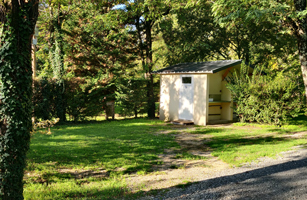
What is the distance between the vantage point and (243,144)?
884 centimetres

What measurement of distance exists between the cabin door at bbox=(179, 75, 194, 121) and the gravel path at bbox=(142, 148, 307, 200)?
320 inches

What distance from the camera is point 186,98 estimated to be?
14.4m

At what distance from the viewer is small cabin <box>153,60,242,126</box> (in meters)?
13.5

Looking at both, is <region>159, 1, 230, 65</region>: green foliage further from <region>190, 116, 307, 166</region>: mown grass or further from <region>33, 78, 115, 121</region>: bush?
<region>190, 116, 307, 166</region>: mown grass

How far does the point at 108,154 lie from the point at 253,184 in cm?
386

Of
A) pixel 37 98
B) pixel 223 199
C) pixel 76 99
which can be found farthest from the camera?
pixel 76 99

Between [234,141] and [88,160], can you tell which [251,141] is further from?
[88,160]

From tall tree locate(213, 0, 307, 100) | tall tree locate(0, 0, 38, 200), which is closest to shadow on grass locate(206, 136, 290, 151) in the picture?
tall tree locate(213, 0, 307, 100)

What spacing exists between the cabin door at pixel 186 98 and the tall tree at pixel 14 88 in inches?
430

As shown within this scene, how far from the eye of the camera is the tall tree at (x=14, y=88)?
11.6 ft

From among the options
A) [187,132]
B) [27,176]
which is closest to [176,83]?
[187,132]

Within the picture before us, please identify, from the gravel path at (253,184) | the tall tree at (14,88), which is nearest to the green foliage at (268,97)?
the gravel path at (253,184)

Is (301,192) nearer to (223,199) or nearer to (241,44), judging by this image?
(223,199)

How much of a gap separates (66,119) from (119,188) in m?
10.2
